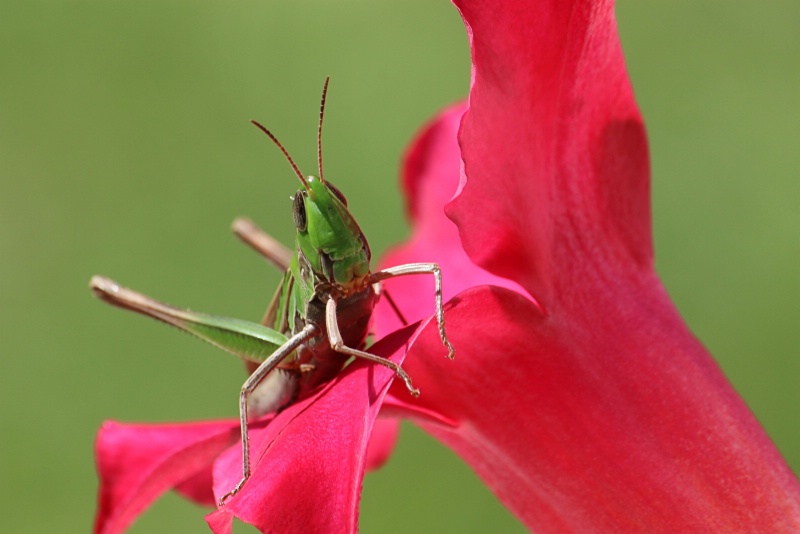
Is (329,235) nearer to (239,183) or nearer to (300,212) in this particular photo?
(300,212)

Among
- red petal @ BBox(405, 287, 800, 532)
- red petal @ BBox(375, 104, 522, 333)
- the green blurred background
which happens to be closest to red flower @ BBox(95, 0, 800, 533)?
red petal @ BBox(405, 287, 800, 532)

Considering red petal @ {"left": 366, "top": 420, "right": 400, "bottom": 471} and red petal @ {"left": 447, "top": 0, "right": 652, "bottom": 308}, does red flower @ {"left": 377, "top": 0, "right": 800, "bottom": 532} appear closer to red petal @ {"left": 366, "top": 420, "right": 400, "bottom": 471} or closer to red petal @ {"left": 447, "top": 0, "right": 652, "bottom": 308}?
red petal @ {"left": 447, "top": 0, "right": 652, "bottom": 308}

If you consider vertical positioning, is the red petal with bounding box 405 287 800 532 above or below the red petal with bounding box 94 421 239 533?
below

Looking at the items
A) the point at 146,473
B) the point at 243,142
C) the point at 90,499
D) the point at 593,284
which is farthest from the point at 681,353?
the point at 243,142

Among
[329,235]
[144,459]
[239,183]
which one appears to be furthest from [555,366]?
[239,183]

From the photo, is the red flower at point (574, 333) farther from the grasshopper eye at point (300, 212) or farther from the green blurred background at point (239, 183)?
the green blurred background at point (239, 183)

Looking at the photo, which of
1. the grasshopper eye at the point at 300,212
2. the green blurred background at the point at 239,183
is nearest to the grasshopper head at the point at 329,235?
the grasshopper eye at the point at 300,212
